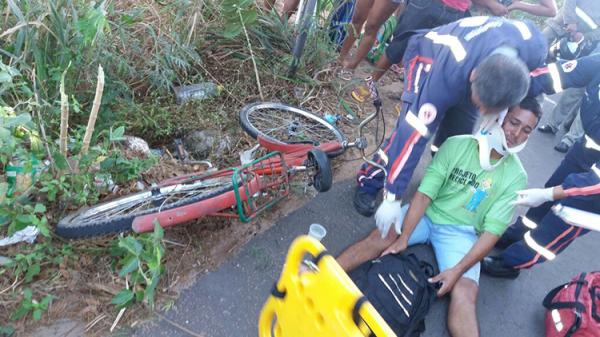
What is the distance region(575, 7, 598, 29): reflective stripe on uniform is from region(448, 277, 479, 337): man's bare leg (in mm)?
3657

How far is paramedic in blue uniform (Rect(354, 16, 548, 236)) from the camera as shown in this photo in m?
2.06

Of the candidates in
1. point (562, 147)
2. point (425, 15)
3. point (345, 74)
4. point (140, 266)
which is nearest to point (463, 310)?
point (140, 266)

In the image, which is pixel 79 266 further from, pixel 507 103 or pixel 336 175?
pixel 507 103

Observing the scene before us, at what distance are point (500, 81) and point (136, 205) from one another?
2.03 m

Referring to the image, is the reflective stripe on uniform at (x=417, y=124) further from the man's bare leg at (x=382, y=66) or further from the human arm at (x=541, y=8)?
the human arm at (x=541, y=8)

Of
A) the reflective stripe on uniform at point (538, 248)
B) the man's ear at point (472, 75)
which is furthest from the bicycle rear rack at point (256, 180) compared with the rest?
the reflective stripe on uniform at point (538, 248)

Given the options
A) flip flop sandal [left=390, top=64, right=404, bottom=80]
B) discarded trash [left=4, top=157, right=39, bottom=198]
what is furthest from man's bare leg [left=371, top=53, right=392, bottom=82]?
discarded trash [left=4, top=157, right=39, bottom=198]

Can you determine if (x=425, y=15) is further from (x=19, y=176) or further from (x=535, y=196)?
(x=19, y=176)

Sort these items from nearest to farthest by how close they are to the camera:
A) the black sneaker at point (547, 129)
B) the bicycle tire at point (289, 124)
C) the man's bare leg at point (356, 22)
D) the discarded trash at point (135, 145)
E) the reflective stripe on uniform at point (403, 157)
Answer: the reflective stripe on uniform at point (403, 157), the discarded trash at point (135, 145), the bicycle tire at point (289, 124), the man's bare leg at point (356, 22), the black sneaker at point (547, 129)

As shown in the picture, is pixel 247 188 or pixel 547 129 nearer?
pixel 247 188

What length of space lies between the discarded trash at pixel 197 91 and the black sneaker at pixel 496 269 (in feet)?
8.20

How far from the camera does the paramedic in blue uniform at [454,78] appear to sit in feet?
6.77

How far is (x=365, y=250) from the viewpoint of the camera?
2.60m

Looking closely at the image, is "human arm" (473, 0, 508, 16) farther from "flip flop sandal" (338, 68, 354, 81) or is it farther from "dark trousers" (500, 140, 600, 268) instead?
"dark trousers" (500, 140, 600, 268)
